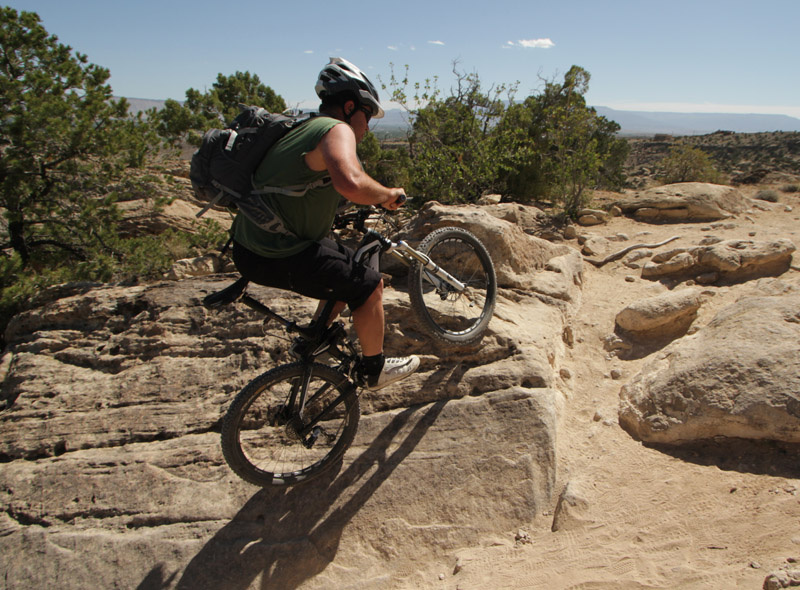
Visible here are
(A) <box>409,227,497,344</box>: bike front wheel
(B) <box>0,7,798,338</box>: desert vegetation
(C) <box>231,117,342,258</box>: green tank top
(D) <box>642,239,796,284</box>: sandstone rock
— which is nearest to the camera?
(C) <box>231,117,342,258</box>: green tank top

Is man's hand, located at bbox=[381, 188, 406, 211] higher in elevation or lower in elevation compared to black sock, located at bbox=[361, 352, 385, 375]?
higher

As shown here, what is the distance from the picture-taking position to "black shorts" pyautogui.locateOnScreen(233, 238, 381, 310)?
104 inches

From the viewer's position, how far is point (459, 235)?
12.9 ft

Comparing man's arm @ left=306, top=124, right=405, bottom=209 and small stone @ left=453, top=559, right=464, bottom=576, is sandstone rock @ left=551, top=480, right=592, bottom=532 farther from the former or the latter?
man's arm @ left=306, top=124, right=405, bottom=209

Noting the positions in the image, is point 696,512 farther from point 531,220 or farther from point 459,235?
point 531,220

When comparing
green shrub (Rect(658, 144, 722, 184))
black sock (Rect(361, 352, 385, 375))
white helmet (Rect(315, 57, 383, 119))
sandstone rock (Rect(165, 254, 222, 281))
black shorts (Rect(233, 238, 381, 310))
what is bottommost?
sandstone rock (Rect(165, 254, 222, 281))

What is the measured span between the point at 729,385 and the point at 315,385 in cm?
281

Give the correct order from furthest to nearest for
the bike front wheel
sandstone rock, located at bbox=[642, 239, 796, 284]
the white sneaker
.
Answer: sandstone rock, located at bbox=[642, 239, 796, 284] → the bike front wheel → the white sneaker

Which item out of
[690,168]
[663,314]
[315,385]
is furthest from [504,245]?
[690,168]

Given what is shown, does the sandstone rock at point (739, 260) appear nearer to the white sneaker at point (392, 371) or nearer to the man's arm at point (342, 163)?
the white sneaker at point (392, 371)

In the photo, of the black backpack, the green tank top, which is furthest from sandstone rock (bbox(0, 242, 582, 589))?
the black backpack

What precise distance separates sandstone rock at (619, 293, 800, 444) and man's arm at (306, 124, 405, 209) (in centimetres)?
266

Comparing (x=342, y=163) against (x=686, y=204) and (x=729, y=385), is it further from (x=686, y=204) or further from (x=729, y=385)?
(x=686, y=204)

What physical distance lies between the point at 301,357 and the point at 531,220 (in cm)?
717
